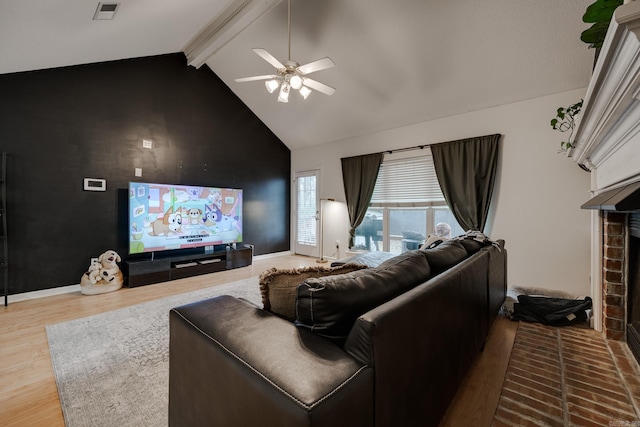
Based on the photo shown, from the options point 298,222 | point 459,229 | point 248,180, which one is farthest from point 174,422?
point 298,222

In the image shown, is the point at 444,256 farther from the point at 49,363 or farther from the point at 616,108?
the point at 49,363

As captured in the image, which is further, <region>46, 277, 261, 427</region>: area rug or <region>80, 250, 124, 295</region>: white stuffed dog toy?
<region>80, 250, 124, 295</region>: white stuffed dog toy

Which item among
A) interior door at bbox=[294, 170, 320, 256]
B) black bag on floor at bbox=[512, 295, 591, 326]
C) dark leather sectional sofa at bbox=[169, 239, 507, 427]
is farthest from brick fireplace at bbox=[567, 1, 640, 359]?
interior door at bbox=[294, 170, 320, 256]

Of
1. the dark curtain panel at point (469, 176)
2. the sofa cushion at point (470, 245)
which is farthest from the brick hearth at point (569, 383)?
the dark curtain panel at point (469, 176)

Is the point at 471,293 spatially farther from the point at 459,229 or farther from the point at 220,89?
the point at 220,89

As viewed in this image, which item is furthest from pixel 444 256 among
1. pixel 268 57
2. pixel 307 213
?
pixel 307 213

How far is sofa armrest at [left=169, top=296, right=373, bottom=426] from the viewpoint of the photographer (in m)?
0.62

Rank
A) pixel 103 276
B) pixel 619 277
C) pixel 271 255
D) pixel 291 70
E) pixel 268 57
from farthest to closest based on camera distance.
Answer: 1. pixel 271 255
2. pixel 103 276
3. pixel 291 70
4. pixel 268 57
5. pixel 619 277

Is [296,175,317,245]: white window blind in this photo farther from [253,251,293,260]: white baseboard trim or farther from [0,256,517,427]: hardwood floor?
[0,256,517,427]: hardwood floor

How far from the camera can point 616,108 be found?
3.68ft

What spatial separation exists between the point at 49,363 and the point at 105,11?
3.08m

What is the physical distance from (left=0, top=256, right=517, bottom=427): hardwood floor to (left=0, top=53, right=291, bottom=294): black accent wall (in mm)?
699

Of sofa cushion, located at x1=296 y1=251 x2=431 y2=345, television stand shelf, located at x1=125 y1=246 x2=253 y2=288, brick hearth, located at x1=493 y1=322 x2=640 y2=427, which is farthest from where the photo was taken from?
television stand shelf, located at x1=125 y1=246 x2=253 y2=288

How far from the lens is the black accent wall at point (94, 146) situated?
3086 millimetres
